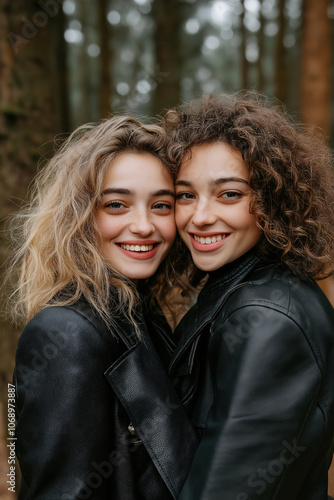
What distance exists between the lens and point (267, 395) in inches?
59.3

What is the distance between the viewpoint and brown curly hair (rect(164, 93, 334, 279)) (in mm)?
1941

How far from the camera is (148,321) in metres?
2.64

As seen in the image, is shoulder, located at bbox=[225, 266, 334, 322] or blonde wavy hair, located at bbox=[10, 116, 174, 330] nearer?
shoulder, located at bbox=[225, 266, 334, 322]

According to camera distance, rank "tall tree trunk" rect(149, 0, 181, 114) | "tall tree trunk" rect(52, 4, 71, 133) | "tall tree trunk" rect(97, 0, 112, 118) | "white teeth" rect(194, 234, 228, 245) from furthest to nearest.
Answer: "tall tree trunk" rect(149, 0, 181, 114)
"tall tree trunk" rect(97, 0, 112, 118)
"tall tree trunk" rect(52, 4, 71, 133)
"white teeth" rect(194, 234, 228, 245)

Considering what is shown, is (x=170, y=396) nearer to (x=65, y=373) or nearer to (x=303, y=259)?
(x=65, y=373)

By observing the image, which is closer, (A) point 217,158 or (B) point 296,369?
(B) point 296,369

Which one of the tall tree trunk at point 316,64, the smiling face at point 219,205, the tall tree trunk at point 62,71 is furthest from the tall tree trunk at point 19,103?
the tall tree trunk at point 62,71

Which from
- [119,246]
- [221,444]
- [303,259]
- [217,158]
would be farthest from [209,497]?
[217,158]

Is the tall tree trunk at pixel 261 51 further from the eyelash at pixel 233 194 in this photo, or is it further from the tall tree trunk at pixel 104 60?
the eyelash at pixel 233 194

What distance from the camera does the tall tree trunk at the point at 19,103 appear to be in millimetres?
2934

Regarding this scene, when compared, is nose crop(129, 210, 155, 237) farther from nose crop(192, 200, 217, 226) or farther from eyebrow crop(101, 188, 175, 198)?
nose crop(192, 200, 217, 226)

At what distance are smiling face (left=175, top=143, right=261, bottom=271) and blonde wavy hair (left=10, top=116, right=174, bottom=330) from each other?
1.05 feet

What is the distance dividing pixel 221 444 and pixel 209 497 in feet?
0.61

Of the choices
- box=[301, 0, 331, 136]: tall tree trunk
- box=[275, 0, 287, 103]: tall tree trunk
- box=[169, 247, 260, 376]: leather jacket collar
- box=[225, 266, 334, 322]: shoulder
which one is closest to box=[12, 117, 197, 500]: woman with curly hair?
box=[169, 247, 260, 376]: leather jacket collar
